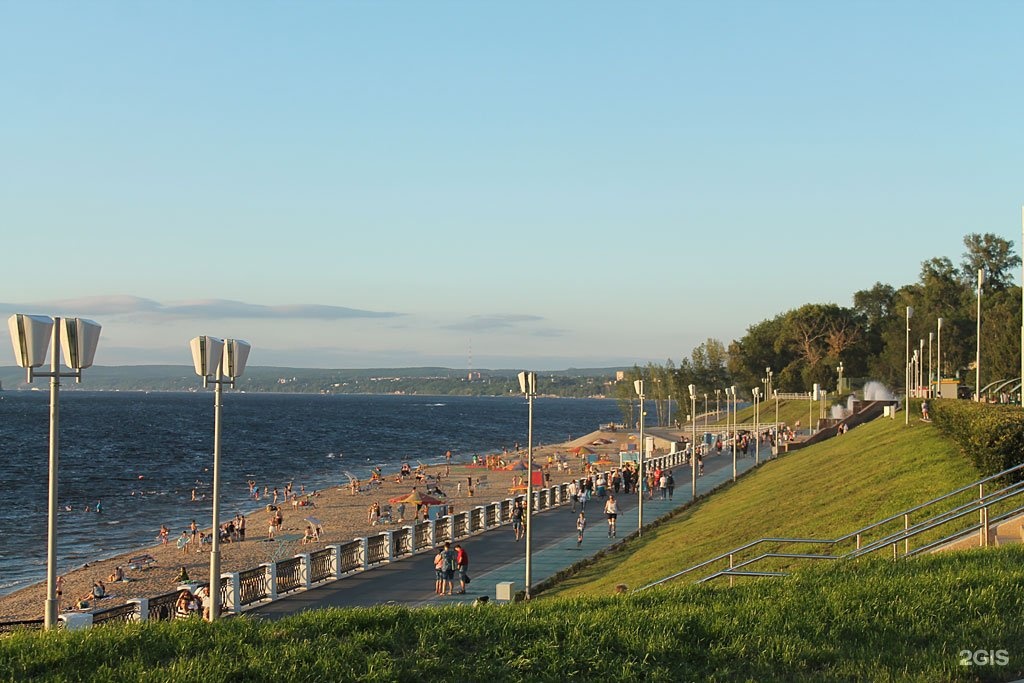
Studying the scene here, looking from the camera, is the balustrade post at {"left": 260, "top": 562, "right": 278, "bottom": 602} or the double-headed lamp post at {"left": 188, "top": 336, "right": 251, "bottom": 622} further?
the balustrade post at {"left": 260, "top": 562, "right": 278, "bottom": 602}

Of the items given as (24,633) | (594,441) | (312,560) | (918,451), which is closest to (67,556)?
(312,560)

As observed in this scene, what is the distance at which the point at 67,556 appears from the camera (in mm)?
41656

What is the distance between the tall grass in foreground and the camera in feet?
24.7

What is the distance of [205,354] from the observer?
14.1 metres

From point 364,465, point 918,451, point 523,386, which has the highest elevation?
point 523,386

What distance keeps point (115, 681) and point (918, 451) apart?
86.2ft

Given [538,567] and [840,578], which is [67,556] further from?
[840,578]

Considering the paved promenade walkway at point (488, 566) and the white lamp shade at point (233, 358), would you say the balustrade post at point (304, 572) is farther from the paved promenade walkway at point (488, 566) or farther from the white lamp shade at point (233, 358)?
the white lamp shade at point (233, 358)

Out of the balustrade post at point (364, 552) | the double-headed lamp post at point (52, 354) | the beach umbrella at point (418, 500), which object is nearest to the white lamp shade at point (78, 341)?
the double-headed lamp post at point (52, 354)

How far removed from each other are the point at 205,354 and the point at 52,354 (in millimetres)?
3296

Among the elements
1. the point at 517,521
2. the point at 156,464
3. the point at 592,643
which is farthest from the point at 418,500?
the point at 156,464

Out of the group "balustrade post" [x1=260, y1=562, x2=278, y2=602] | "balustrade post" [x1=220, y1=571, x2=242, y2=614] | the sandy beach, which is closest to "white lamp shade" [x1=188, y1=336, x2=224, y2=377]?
"balustrade post" [x1=220, y1=571, x2=242, y2=614]

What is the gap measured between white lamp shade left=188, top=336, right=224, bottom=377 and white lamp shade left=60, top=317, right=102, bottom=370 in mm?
2756

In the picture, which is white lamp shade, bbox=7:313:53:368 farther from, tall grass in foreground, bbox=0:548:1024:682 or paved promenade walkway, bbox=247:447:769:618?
paved promenade walkway, bbox=247:447:769:618
